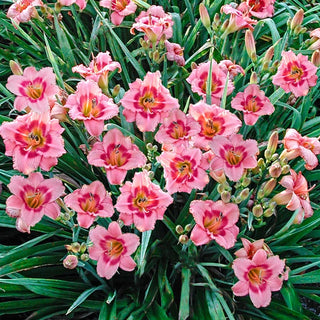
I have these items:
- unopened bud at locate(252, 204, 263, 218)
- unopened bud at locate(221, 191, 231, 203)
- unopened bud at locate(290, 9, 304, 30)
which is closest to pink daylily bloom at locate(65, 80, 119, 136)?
unopened bud at locate(221, 191, 231, 203)

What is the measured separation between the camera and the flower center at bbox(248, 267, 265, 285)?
4.30ft

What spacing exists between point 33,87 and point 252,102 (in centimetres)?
70

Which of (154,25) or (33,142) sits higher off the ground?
(154,25)

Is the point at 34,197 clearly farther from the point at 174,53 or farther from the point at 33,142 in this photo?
the point at 174,53

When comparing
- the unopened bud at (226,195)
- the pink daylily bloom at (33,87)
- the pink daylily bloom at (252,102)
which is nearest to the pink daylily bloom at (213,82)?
the pink daylily bloom at (252,102)

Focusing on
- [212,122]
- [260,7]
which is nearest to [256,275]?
[212,122]

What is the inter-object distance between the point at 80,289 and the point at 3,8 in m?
1.95

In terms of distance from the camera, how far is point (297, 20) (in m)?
1.77

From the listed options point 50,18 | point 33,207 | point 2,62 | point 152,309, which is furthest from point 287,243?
point 2,62

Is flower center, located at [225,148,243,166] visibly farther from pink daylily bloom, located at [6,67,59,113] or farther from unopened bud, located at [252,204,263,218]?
pink daylily bloom, located at [6,67,59,113]

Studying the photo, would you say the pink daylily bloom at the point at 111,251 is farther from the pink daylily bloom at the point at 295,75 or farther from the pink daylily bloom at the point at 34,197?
the pink daylily bloom at the point at 295,75

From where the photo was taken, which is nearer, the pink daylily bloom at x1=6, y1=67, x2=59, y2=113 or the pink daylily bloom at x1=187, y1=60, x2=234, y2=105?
the pink daylily bloom at x1=6, y1=67, x2=59, y2=113

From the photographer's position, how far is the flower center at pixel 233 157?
4.28ft

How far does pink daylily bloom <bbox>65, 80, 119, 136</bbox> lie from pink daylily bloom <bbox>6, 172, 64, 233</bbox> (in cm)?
19
